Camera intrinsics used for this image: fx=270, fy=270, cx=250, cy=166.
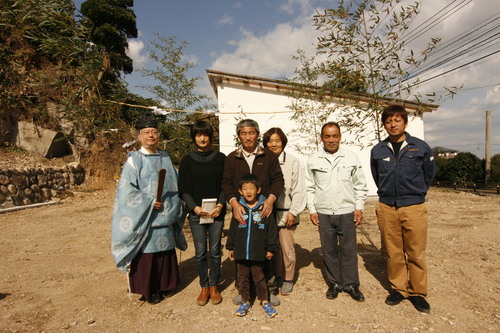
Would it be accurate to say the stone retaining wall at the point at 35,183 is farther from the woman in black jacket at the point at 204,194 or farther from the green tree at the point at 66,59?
the woman in black jacket at the point at 204,194

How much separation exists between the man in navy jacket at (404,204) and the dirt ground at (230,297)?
9.9 inches

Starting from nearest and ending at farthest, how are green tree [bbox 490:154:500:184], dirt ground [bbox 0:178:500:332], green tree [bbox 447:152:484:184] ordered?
dirt ground [bbox 0:178:500:332], green tree [bbox 490:154:500:184], green tree [bbox 447:152:484:184]

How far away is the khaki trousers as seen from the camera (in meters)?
2.74

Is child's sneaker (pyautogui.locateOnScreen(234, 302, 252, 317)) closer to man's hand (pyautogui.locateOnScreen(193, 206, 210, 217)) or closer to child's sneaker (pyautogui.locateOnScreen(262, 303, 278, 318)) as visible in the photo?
child's sneaker (pyautogui.locateOnScreen(262, 303, 278, 318))

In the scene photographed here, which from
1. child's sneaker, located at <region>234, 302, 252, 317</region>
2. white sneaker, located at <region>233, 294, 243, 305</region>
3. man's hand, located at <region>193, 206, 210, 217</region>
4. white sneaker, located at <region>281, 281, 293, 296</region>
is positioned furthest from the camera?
white sneaker, located at <region>281, 281, 293, 296</region>

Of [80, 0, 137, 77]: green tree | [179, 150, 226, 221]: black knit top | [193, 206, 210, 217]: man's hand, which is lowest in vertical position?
[193, 206, 210, 217]: man's hand

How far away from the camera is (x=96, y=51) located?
392cm

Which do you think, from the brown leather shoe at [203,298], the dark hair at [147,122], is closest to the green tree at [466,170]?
the brown leather shoe at [203,298]

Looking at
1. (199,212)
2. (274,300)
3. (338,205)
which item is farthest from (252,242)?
(338,205)

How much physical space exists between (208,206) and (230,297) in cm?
116

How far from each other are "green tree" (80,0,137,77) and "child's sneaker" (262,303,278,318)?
47.4 feet

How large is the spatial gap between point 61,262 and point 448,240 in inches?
277

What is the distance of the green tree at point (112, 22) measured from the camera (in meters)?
14.5

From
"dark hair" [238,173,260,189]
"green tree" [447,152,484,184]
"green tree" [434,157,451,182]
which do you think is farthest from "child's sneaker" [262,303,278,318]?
"green tree" [434,157,451,182]
